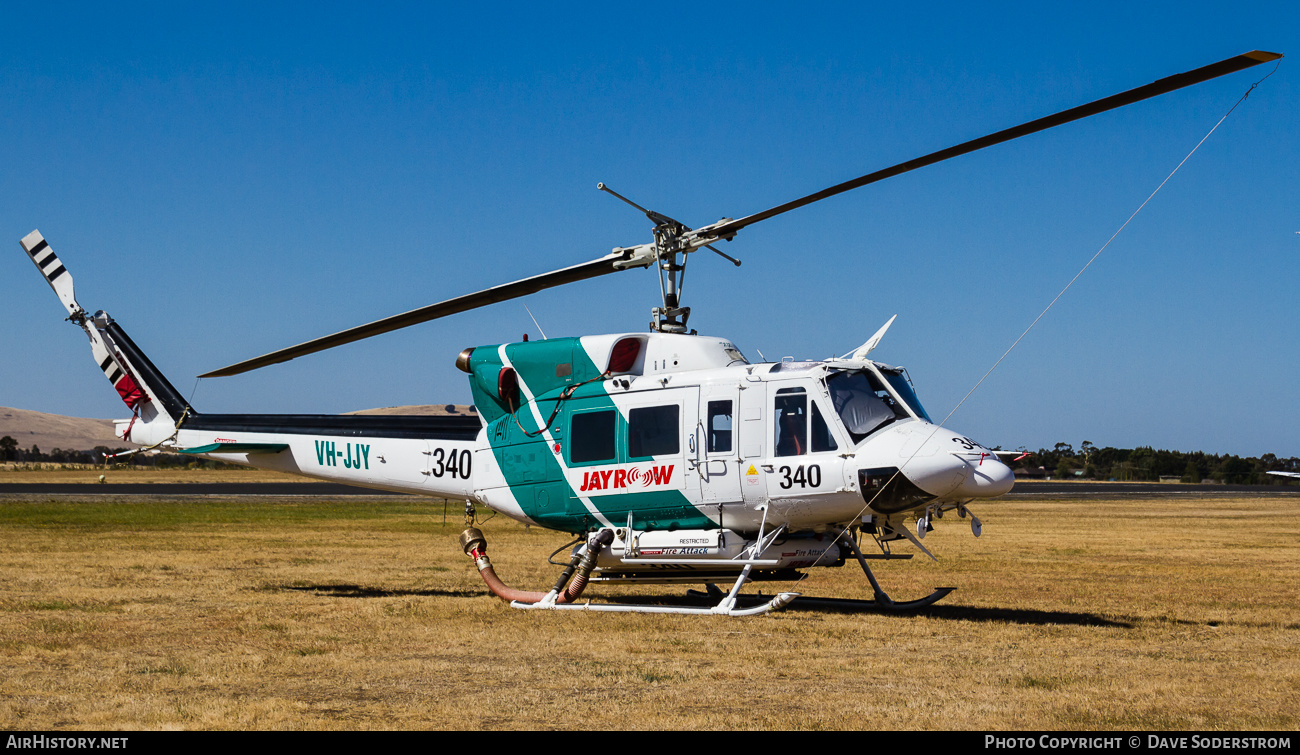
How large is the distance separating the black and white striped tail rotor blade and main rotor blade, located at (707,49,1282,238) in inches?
439

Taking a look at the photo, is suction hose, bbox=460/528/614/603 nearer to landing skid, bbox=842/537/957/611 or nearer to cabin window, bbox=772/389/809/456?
cabin window, bbox=772/389/809/456

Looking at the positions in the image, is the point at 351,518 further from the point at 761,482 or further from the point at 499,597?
the point at 761,482

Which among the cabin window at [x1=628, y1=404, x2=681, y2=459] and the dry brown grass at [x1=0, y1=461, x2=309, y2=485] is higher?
the cabin window at [x1=628, y1=404, x2=681, y2=459]

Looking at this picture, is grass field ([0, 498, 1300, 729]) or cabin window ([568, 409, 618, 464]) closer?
grass field ([0, 498, 1300, 729])

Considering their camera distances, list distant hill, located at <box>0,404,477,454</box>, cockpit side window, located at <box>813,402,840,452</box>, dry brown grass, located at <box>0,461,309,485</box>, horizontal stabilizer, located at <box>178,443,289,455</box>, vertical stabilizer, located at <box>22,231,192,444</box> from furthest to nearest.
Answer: distant hill, located at <box>0,404,477,454</box> → dry brown grass, located at <box>0,461,309,485</box> → vertical stabilizer, located at <box>22,231,192,444</box> → horizontal stabilizer, located at <box>178,443,289,455</box> → cockpit side window, located at <box>813,402,840,452</box>

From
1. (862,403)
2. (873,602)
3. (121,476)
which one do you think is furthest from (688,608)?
(121,476)

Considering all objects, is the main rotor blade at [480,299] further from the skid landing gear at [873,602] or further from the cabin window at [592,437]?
the skid landing gear at [873,602]

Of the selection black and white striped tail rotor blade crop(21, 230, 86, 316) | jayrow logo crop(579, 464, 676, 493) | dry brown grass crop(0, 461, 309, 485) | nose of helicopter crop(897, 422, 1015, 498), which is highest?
black and white striped tail rotor blade crop(21, 230, 86, 316)

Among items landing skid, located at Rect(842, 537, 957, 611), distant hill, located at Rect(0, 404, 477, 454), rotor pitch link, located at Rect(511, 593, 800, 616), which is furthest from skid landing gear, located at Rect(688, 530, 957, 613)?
distant hill, located at Rect(0, 404, 477, 454)

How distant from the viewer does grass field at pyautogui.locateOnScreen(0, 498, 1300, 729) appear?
717cm

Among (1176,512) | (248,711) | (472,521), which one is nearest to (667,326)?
(472,521)

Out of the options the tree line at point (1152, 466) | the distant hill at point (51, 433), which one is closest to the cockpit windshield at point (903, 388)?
the tree line at point (1152, 466)

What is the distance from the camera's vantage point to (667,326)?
535 inches

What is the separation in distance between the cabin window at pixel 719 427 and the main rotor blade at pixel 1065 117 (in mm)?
2340
